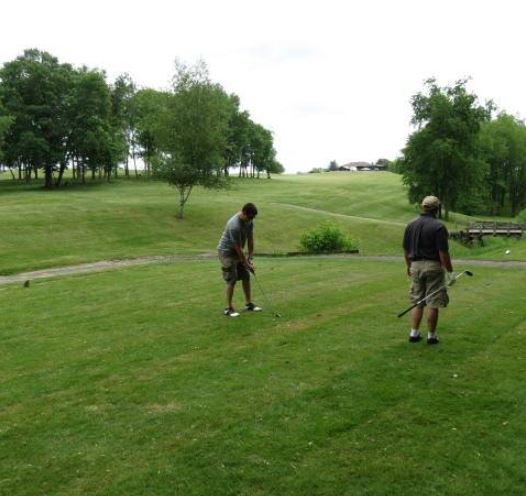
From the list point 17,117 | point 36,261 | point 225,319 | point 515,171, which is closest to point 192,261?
point 36,261

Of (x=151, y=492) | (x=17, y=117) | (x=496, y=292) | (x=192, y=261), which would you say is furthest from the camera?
(x=17, y=117)

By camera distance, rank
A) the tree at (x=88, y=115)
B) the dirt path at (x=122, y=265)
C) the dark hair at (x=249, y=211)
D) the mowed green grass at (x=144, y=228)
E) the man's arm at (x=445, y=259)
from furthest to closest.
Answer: the tree at (x=88, y=115) → the mowed green grass at (x=144, y=228) → the dirt path at (x=122, y=265) → the dark hair at (x=249, y=211) → the man's arm at (x=445, y=259)

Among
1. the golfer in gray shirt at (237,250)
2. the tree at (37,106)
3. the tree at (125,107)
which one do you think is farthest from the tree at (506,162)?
the golfer in gray shirt at (237,250)

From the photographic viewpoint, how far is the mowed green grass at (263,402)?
4875 millimetres

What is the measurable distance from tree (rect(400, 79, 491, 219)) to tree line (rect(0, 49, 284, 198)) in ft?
74.9

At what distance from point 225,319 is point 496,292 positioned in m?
7.13

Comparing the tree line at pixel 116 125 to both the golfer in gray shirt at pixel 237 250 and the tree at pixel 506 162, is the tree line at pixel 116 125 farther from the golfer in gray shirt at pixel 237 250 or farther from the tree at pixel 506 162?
→ the tree at pixel 506 162

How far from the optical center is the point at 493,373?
7391 mm

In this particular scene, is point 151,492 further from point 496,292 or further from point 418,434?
point 496,292

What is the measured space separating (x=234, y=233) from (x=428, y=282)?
12.5 feet

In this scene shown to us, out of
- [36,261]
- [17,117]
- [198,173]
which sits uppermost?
[17,117]

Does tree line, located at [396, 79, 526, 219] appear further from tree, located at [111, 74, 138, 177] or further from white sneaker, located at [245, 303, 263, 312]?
white sneaker, located at [245, 303, 263, 312]

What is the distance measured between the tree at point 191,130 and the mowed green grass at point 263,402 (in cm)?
3162

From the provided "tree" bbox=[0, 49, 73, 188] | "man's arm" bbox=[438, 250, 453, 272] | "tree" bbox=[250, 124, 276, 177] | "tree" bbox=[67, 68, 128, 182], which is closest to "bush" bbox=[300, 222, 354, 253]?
"man's arm" bbox=[438, 250, 453, 272]
